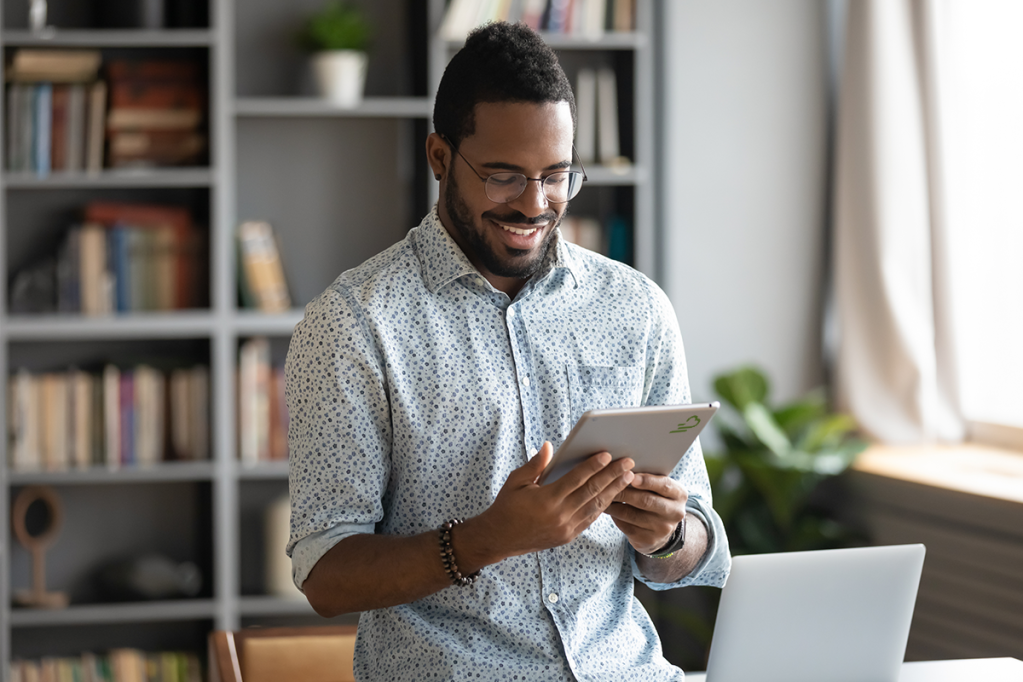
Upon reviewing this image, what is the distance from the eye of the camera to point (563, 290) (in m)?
1.58

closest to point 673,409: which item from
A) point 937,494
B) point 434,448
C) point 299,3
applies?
point 434,448

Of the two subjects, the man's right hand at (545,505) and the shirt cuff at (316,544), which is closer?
the man's right hand at (545,505)

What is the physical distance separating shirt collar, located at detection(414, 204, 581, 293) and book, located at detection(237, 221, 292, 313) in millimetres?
1704

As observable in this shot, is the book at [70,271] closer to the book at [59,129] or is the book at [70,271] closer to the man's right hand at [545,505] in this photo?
the book at [59,129]

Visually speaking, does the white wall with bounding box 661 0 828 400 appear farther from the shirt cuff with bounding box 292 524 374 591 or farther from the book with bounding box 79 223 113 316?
the shirt cuff with bounding box 292 524 374 591

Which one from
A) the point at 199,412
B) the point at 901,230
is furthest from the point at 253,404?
the point at 901,230

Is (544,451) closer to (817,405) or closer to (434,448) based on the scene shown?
(434,448)

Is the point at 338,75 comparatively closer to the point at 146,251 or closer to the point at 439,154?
the point at 146,251

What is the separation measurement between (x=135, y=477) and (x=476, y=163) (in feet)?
6.54

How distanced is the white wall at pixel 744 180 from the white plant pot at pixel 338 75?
925 mm

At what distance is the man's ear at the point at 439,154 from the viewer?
153 cm

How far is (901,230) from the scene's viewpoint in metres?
3.12

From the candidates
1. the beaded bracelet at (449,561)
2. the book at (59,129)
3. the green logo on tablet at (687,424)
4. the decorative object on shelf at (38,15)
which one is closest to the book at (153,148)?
the book at (59,129)

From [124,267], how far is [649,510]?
2235mm
